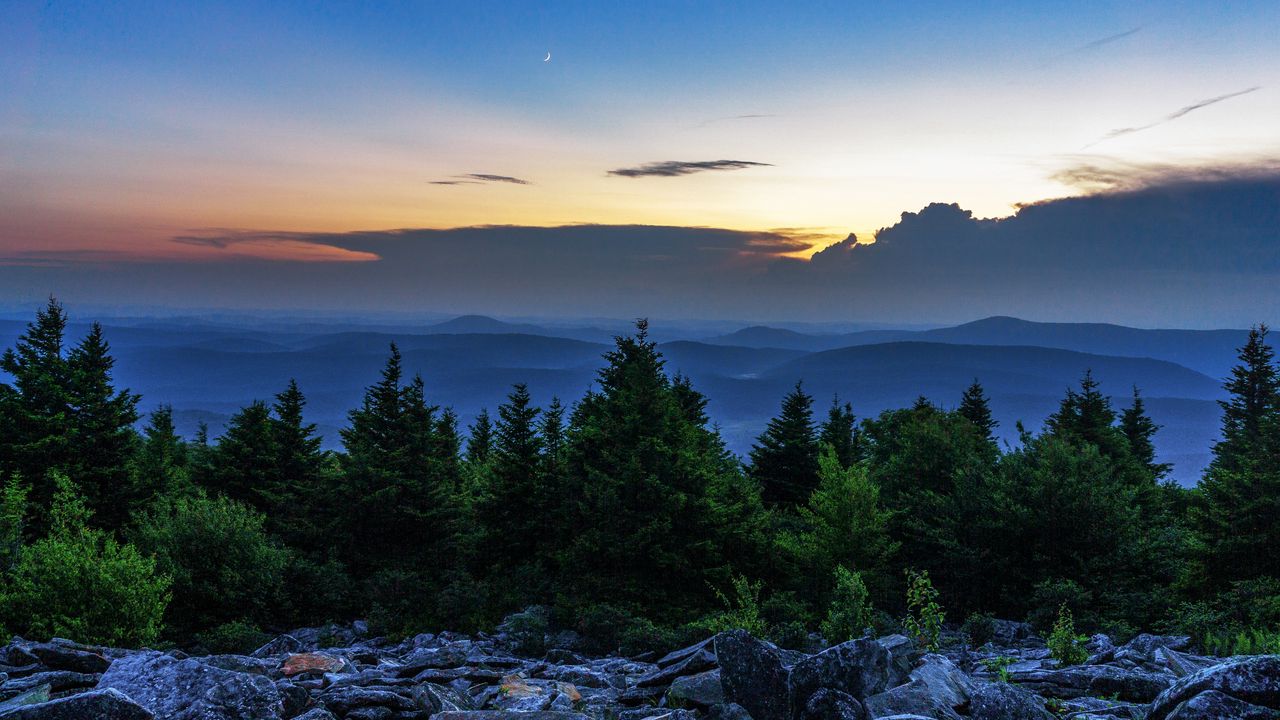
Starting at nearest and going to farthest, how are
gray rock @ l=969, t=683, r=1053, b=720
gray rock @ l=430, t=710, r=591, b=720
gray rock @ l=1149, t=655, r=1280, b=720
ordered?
gray rock @ l=1149, t=655, r=1280, b=720, gray rock @ l=969, t=683, r=1053, b=720, gray rock @ l=430, t=710, r=591, b=720

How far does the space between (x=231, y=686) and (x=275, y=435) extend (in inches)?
1490

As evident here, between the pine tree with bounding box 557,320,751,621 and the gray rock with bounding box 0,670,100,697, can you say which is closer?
the gray rock with bounding box 0,670,100,697

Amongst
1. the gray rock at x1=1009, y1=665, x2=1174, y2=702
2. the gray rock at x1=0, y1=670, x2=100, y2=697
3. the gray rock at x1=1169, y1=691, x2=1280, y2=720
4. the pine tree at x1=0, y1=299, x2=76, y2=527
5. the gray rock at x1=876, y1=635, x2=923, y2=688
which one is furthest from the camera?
the pine tree at x1=0, y1=299, x2=76, y2=527

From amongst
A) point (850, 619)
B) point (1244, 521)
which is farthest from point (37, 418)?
point (1244, 521)

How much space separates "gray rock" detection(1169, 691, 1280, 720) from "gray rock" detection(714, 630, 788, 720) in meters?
3.91

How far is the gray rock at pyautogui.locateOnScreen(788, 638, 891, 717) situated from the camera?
27.0 feet

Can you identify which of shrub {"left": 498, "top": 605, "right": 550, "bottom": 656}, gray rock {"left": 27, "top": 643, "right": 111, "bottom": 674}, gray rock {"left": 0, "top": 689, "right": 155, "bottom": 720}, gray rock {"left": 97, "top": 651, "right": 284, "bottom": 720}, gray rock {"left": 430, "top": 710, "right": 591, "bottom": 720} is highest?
gray rock {"left": 0, "top": 689, "right": 155, "bottom": 720}

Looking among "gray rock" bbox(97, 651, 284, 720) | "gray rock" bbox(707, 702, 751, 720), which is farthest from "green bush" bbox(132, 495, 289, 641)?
"gray rock" bbox(707, 702, 751, 720)

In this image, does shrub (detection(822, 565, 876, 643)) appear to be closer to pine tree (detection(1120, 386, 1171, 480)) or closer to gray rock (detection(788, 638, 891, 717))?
gray rock (detection(788, 638, 891, 717))

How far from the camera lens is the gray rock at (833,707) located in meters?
7.51

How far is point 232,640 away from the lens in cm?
1900

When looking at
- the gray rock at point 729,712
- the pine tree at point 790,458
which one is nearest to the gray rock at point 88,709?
the gray rock at point 729,712

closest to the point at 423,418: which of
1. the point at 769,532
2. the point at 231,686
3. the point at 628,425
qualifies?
the point at 628,425

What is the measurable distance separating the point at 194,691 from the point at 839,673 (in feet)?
25.8
